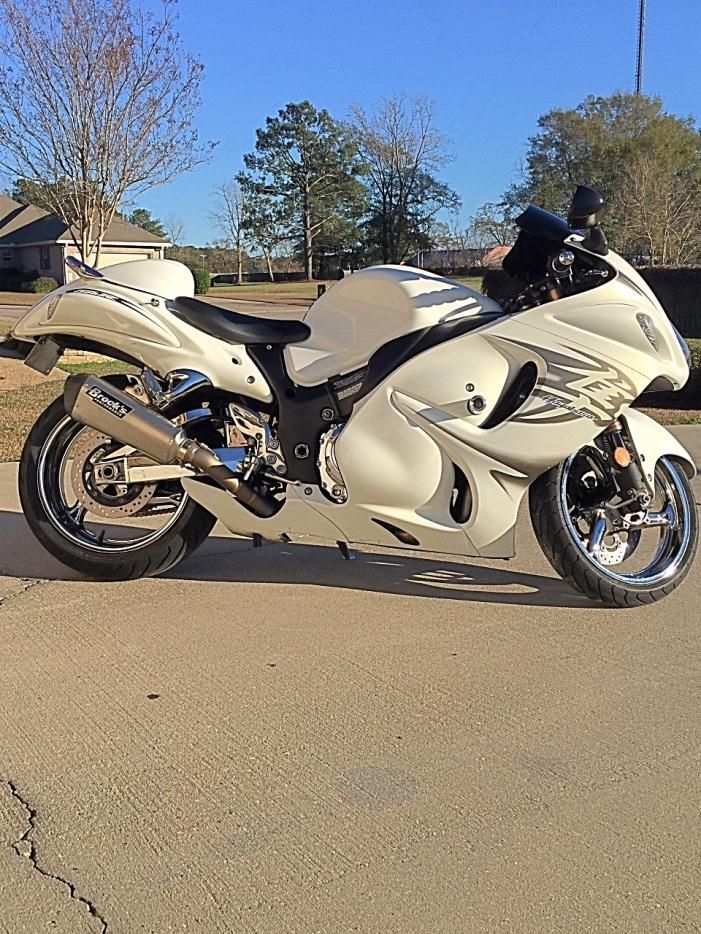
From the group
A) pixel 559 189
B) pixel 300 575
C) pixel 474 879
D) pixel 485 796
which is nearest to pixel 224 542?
pixel 300 575

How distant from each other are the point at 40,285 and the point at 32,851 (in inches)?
2091

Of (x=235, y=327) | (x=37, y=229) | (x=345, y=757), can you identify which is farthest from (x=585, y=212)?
(x=37, y=229)

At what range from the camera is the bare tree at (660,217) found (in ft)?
134

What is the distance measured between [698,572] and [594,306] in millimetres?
1620

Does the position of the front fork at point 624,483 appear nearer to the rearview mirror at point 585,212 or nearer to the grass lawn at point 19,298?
the rearview mirror at point 585,212

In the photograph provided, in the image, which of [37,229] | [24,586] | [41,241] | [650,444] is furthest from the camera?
[37,229]

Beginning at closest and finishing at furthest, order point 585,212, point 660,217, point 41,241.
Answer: point 585,212, point 660,217, point 41,241

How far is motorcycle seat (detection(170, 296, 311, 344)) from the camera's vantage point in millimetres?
4531

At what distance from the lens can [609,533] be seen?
4477 millimetres

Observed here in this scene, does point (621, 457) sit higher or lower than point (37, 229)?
lower

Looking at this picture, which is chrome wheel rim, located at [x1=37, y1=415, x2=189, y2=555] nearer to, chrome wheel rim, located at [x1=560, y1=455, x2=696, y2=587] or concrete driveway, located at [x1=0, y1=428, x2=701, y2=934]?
concrete driveway, located at [x1=0, y1=428, x2=701, y2=934]

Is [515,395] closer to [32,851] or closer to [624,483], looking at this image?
[624,483]

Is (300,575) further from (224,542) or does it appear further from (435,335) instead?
(435,335)

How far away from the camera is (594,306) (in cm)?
420
